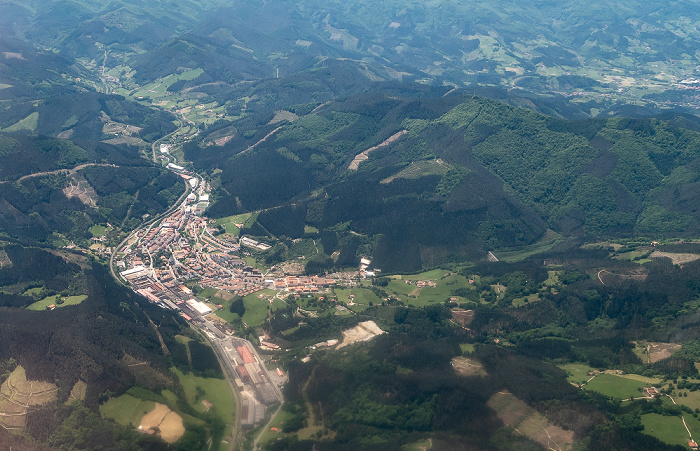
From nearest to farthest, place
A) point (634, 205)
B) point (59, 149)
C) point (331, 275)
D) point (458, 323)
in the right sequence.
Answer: point (458, 323) → point (331, 275) → point (634, 205) → point (59, 149)

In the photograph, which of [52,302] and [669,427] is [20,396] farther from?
[669,427]

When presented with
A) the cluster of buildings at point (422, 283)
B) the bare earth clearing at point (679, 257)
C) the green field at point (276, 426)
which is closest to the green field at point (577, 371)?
the bare earth clearing at point (679, 257)

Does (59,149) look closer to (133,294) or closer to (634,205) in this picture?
(133,294)

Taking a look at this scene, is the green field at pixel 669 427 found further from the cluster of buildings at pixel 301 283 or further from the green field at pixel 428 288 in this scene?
the cluster of buildings at pixel 301 283

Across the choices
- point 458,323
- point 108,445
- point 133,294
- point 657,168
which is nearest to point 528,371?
point 458,323

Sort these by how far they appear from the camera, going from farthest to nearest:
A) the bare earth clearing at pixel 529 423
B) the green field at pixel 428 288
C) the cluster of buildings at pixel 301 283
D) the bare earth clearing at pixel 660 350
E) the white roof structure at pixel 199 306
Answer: the cluster of buildings at pixel 301 283 < the green field at pixel 428 288 < the white roof structure at pixel 199 306 < the bare earth clearing at pixel 660 350 < the bare earth clearing at pixel 529 423

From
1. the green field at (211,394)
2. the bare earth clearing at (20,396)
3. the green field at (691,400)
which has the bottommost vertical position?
the green field at (211,394)

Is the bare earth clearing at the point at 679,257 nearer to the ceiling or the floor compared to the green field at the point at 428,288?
nearer to the ceiling
